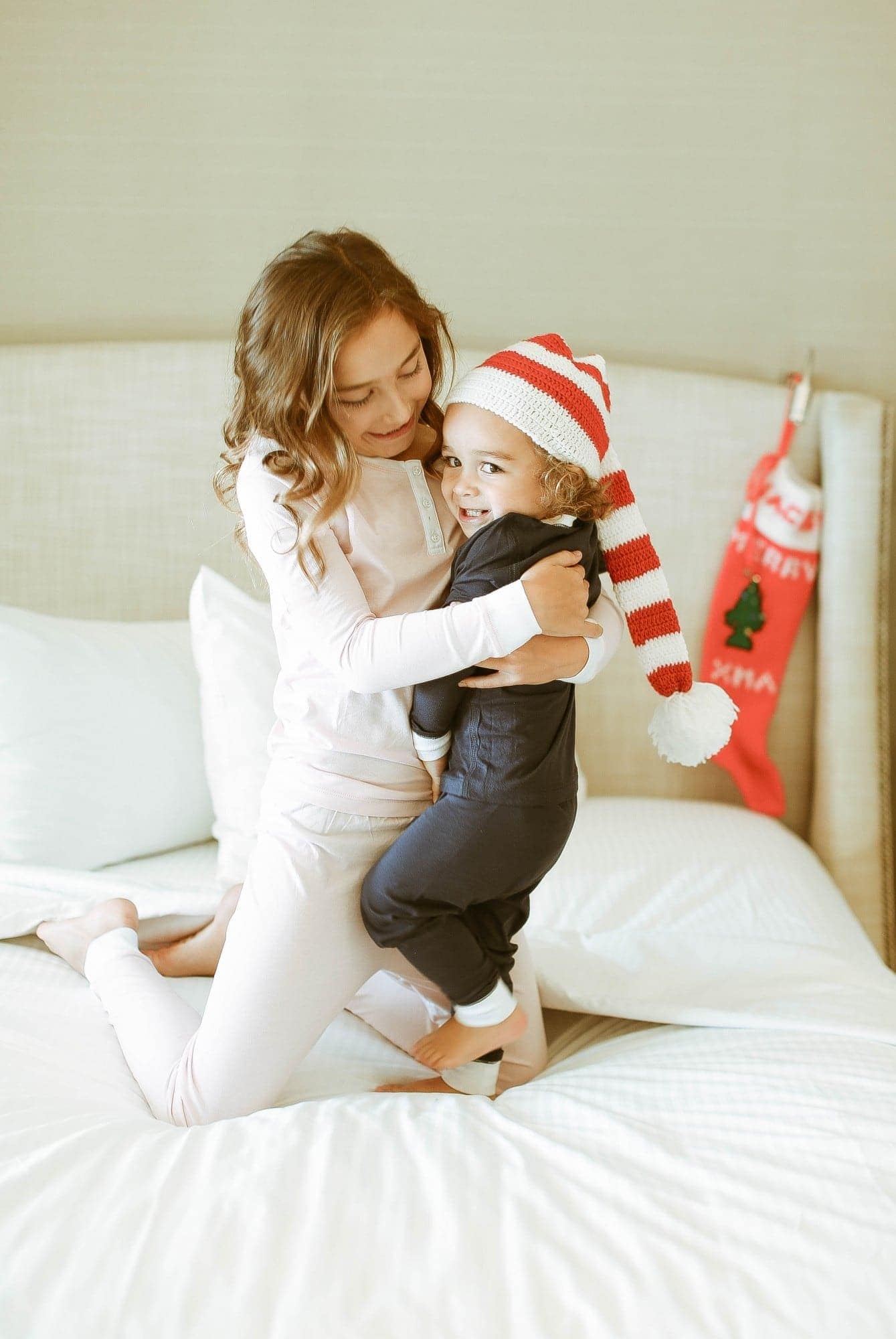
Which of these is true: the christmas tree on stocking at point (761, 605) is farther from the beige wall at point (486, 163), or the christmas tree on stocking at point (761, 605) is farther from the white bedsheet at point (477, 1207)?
the white bedsheet at point (477, 1207)

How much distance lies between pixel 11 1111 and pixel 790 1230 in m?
0.68

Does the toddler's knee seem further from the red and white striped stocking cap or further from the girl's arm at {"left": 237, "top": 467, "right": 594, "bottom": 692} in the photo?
the red and white striped stocking cap

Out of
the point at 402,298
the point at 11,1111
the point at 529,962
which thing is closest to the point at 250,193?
the point at 402,298

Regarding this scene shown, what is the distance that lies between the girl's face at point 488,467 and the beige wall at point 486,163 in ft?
3.65

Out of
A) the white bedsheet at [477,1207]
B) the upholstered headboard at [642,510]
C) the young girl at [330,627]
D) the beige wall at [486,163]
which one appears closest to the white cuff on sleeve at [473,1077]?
the young girl at [330,627]

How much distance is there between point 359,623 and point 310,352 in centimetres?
27

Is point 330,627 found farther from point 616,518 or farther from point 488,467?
point 616,518

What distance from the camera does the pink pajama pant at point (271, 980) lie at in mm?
1111

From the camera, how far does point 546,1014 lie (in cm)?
149

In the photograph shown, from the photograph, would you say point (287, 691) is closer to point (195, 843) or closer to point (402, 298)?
→ point (402, 298)

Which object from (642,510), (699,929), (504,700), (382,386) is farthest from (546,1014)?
(642,510)

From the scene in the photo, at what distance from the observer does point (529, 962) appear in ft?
4.37

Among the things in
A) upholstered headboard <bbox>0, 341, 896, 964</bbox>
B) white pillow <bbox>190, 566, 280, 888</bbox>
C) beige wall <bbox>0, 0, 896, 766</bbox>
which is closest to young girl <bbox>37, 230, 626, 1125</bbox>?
white pillow <bbox>190, 566, 280, 888</bbox>

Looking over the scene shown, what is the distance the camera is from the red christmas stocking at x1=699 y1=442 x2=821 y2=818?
2033mm
